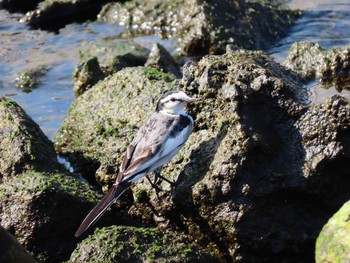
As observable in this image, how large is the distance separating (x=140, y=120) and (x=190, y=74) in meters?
0.96

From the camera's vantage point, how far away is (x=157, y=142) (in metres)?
7.36

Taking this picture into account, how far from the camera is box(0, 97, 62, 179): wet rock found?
774 centimetres

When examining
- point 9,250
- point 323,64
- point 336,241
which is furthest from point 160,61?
point 336,241

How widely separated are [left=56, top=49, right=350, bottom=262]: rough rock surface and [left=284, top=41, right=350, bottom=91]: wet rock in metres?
2.92

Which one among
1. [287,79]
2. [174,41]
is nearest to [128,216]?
[287,79]

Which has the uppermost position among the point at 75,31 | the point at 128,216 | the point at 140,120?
the point at 140,120

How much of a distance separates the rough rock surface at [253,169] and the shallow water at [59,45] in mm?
3812

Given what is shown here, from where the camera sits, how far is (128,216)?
7641 mm

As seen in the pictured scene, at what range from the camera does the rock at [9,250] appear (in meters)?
5.68

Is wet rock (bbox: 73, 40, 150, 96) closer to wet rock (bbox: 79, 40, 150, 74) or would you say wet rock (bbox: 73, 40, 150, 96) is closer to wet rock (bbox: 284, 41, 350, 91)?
wet rock (bbox: 79, 40, 150, 74)

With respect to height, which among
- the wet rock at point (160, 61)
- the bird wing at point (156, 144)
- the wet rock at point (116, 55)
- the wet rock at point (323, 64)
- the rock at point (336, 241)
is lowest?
the wet rock at point (116, 55)

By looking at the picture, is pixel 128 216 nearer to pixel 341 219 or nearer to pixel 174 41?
pixel 341 219

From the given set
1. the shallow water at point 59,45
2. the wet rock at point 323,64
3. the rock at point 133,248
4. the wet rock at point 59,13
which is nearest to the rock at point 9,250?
the rock at point 133,248

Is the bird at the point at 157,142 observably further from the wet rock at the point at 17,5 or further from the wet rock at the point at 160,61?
the wet rock at the point at 17,5
